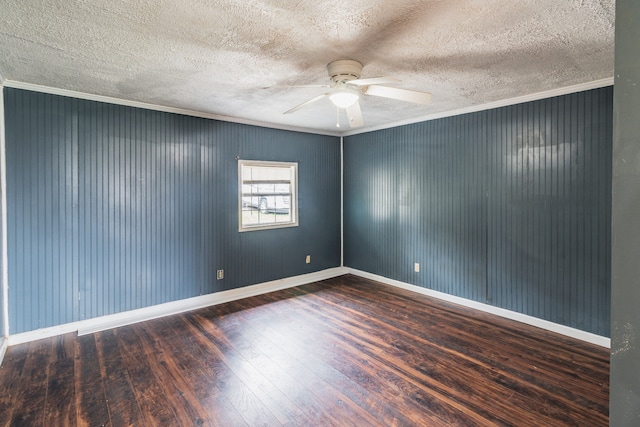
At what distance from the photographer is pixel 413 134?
4.95 m

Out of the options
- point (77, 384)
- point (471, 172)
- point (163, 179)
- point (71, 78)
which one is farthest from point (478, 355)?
point (71, 78)

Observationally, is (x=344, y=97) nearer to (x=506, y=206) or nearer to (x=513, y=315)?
(x=506, y=206)

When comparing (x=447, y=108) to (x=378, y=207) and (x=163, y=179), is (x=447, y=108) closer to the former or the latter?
(x=378, y=207)

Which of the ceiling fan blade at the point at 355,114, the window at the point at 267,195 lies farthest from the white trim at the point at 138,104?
the ceiling fan blade at the point at 355,114

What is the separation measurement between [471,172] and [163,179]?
3.99 m

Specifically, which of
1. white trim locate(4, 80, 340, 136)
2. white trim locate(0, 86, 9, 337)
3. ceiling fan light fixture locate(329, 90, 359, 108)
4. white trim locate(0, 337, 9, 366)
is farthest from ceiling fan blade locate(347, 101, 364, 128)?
white trim locate(0, 337, 9, 366)

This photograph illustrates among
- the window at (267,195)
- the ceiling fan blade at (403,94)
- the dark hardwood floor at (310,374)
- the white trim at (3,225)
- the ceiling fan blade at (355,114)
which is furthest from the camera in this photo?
the window at (267,195)

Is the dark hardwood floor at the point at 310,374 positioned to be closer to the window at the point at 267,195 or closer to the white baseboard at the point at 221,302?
the white baseboard at the point at 221,302

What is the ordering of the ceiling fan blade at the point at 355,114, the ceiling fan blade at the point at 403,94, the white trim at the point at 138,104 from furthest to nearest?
the white trim at the point at 138,104 < the ceiling fan blade at the point at 355,114 < the ceiling fan blade at the point at 403,94

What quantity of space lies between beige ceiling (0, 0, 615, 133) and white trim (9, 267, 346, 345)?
252 centimetres

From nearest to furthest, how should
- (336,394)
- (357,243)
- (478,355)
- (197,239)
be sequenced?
(336,394) < (478,355) < (197,239) < (357,243)

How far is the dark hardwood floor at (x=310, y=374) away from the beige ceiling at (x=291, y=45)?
2.60m

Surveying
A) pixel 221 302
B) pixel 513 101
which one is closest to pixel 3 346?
pixel 221 302

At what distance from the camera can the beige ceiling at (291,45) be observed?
1.93 m
